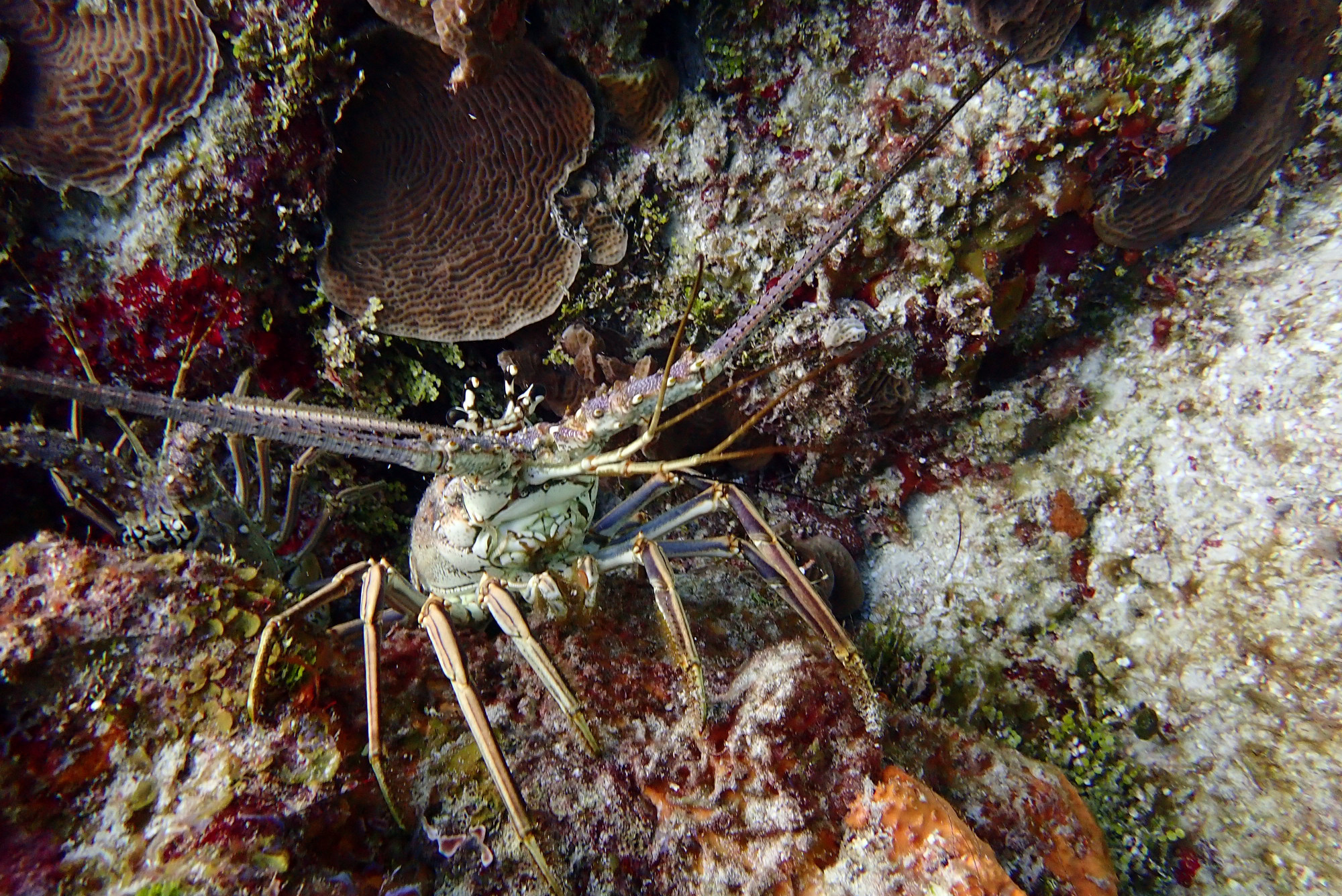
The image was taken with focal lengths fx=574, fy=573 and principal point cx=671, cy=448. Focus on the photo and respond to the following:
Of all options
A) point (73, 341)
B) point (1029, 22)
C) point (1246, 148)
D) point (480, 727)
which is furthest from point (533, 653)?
point (1246, 148)

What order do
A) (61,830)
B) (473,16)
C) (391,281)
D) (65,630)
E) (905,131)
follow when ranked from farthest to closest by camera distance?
(391,281), (905,131), (473,16), (65,630), (61,830)

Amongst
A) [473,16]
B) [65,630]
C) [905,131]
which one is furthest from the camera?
[905,131]

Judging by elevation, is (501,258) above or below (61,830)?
above

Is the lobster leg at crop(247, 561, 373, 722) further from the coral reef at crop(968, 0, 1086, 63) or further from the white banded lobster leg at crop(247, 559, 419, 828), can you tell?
the coral reef at crop(968, 0, 1086, 63)

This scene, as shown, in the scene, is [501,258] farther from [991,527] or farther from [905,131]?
[991,527]

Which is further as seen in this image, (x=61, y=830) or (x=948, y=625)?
(x=948, y=625)

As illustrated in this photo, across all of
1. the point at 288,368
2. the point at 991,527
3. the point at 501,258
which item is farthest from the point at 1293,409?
the point at 288,368

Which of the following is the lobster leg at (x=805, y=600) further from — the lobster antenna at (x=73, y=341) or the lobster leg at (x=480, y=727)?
the lobster antenna at (x=73, y=341)
